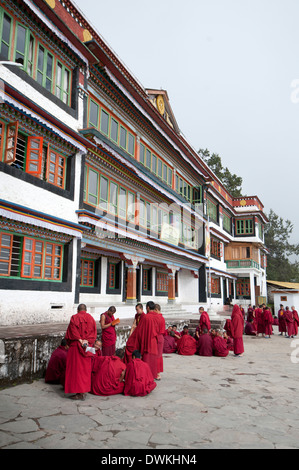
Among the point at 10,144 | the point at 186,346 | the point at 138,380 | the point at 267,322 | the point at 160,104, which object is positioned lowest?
the point at 186,346

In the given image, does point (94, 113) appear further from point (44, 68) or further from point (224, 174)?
point (224, 174)

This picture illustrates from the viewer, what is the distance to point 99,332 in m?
9.12

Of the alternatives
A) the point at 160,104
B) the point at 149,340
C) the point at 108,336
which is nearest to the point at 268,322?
the point at 108,336

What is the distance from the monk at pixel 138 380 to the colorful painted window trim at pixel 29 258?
15.7ft

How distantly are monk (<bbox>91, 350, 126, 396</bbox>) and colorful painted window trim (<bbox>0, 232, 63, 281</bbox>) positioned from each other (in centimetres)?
435

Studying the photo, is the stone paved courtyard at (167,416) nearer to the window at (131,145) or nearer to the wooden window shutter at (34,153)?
the wooden window shutter at (34,153)

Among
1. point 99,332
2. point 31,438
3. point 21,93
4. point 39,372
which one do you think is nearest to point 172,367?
point 99,332

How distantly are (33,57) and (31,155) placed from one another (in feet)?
9.50

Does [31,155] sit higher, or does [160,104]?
[160,104]

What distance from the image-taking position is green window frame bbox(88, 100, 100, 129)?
13.5 metres

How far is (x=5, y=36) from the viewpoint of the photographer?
9.41 meters

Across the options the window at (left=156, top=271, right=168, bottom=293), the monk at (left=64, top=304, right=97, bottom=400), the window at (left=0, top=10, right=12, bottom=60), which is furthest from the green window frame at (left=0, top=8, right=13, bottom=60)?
the window at (left=156, top=271, right=168, bottom=293)

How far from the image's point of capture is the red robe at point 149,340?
7000mm
